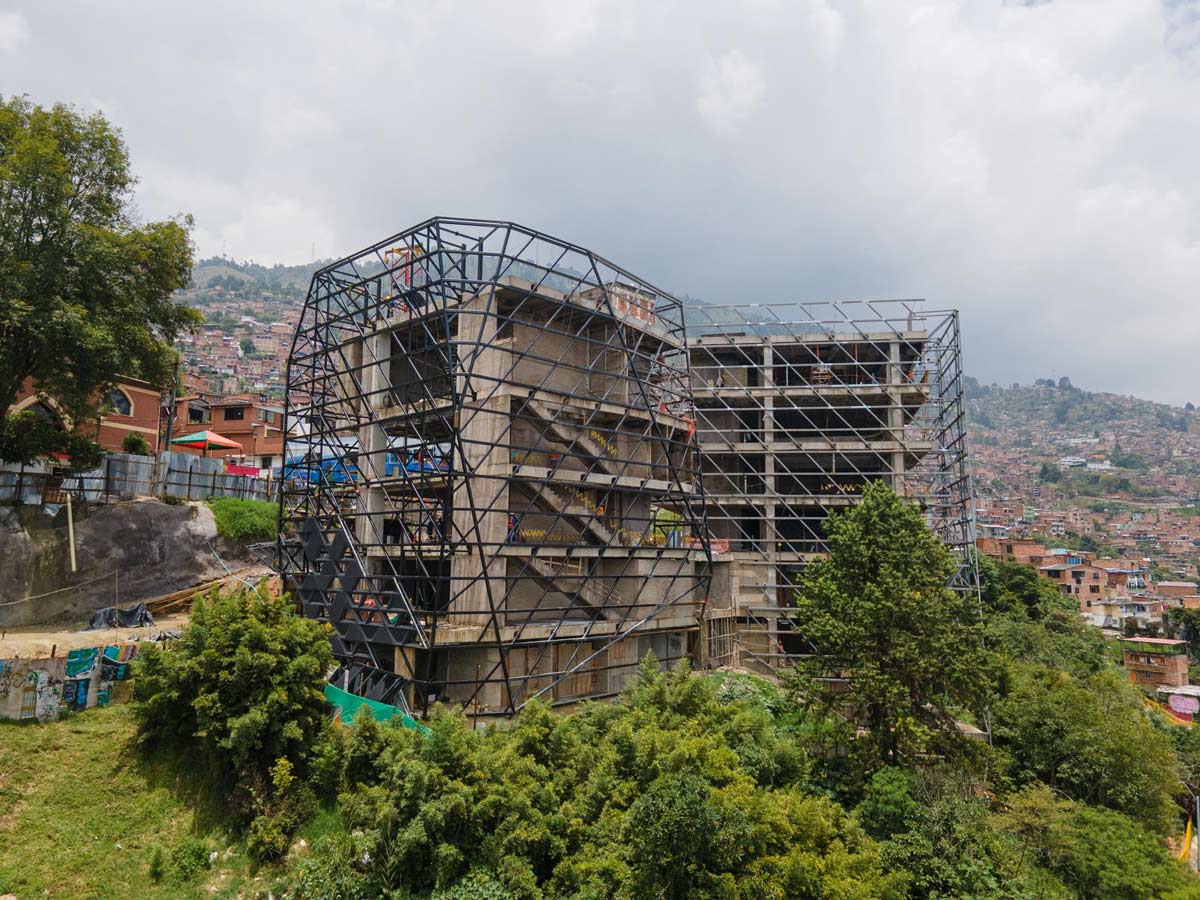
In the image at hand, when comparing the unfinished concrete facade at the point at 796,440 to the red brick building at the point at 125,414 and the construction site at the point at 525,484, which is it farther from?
the red brick building at the point at 125,414

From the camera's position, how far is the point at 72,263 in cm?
2345

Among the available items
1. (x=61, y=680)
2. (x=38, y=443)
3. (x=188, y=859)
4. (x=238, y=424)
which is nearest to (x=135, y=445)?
(x=38, y=443)

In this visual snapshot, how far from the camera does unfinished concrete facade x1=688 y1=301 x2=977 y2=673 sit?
34250 mm

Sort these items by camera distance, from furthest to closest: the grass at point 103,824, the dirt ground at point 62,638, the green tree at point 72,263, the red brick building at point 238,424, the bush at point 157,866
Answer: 1. the red brick building at point 238,424
2. the green tree at point 72,263
3. the dirt ground at point 62,638
4. the bush at point 157,866
5. the grass at point 103,824

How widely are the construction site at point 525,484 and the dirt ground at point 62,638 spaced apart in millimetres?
4735

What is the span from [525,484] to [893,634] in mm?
11961

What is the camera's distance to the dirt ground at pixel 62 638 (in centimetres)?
1927

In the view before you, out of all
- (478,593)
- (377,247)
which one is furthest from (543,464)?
(377,247)

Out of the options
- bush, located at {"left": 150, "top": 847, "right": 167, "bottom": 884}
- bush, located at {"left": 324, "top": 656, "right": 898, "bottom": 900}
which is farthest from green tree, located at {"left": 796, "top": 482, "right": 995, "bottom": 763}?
bush, located at {"left": 150, "top": 847, "right": 167, "bottom": 884}

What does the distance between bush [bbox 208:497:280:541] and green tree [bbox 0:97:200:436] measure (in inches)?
261

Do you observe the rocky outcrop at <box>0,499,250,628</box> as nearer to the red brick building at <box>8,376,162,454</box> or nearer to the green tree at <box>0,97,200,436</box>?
the green tree at <box>0,97,200,436</box>

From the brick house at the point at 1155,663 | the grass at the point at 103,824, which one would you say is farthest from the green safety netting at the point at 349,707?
the brick house at the point at 1155,663

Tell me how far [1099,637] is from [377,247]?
180 ft

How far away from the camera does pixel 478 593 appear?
22406 millimetres
